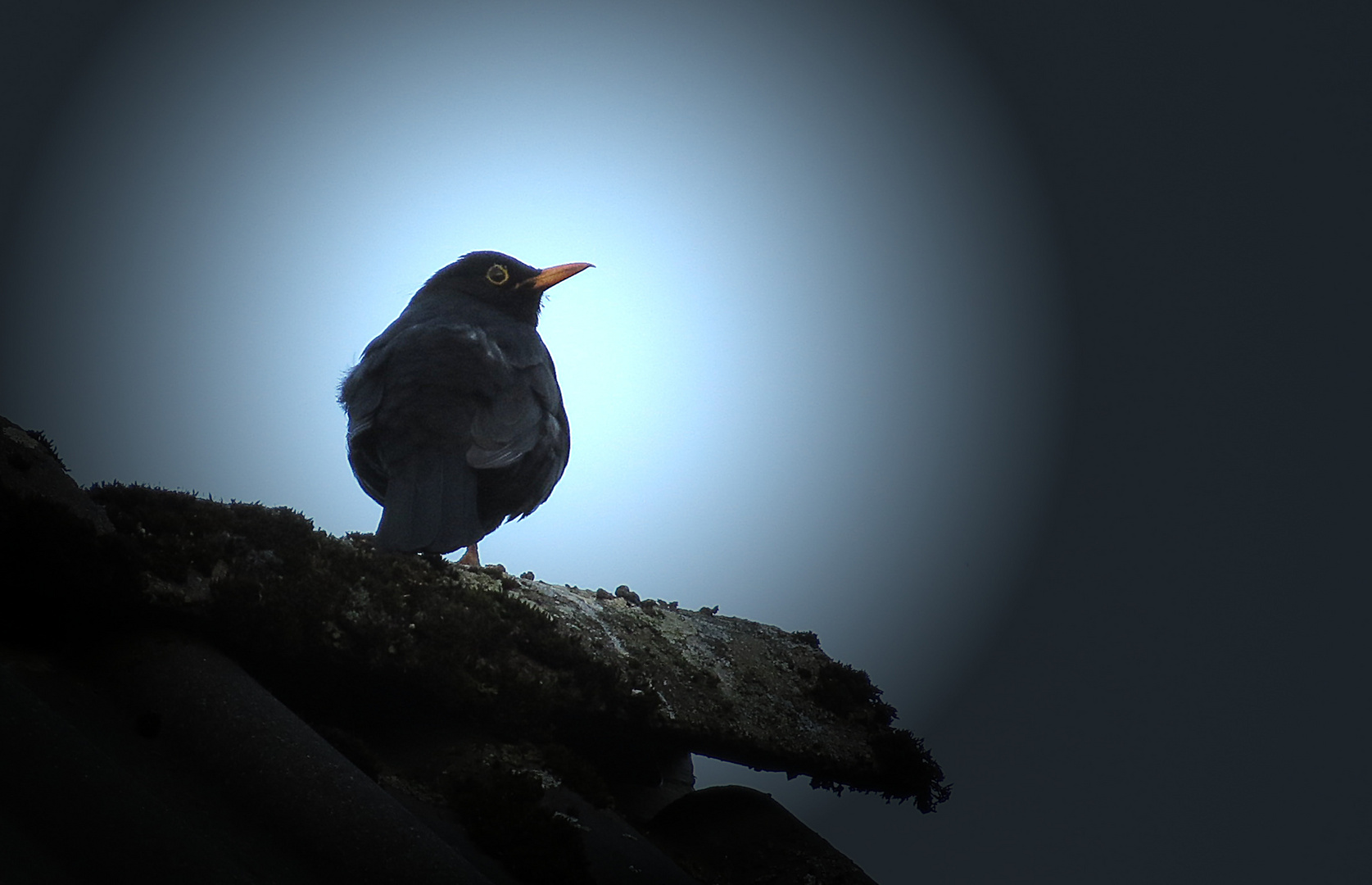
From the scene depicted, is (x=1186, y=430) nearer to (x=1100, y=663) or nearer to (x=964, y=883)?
(x=1100, y=663)

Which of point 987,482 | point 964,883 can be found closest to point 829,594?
point 964,883

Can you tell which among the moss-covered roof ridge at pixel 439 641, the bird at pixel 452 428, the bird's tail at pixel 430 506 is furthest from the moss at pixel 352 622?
the bird at pixel 452 428

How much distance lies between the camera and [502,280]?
25.0 ft

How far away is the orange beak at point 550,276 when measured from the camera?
298 inches

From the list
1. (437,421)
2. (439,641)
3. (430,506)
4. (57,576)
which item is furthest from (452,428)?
(57,576)

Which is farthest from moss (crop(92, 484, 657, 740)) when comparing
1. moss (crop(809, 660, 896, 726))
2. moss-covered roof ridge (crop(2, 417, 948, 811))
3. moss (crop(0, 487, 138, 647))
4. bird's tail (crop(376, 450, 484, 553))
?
moss (crop(809, 660, 896, 726))

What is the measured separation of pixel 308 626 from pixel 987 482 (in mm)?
142934

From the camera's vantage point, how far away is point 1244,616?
72.1 m

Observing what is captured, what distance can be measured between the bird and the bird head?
77cm

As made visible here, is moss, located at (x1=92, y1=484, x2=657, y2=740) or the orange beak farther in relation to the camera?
the orange beak

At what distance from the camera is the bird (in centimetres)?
479

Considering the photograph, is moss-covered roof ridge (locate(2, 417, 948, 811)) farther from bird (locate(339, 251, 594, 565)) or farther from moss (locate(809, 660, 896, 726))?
bird (locate(339, 251, 594, 565))

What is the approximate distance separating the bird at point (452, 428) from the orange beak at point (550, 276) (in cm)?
93

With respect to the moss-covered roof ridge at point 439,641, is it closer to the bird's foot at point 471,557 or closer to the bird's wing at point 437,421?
the bird's wing at point 437,421
